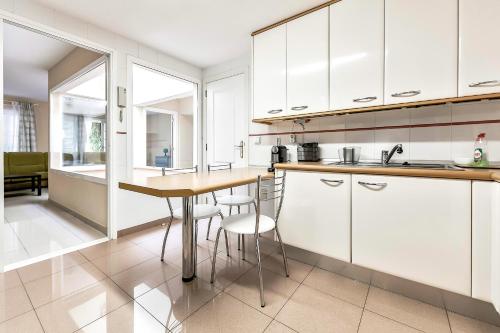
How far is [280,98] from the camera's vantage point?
230 centimetres

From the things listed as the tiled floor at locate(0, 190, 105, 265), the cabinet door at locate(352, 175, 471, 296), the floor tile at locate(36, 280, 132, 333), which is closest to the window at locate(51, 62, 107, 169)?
the tiled floor at locate(0, 190, 105, 265)

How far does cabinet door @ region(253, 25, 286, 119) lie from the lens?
227 centimetres

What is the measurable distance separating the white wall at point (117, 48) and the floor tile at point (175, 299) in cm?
139

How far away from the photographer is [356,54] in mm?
1829

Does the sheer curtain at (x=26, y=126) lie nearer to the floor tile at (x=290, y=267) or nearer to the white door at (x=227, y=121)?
the white door at (x=227, y=121)

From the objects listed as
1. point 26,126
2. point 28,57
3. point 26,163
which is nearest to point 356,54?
point 28,57

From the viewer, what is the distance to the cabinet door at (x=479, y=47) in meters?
1.38

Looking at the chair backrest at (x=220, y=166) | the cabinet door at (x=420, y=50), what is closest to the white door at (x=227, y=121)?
the chair backrest at (x=220, y=166)

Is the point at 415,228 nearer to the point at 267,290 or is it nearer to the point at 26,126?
the point at 267,290

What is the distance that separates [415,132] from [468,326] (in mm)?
1328

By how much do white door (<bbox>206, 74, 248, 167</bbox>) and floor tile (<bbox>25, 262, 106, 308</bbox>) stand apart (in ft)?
6.38

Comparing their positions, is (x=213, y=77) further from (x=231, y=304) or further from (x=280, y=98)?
(x=231, y=304)

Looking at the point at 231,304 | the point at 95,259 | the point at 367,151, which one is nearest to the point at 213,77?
the point at 367,151

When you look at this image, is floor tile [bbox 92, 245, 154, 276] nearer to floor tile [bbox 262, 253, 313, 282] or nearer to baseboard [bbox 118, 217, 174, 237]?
baseboard [bbox 118, 217, 174, 237]
